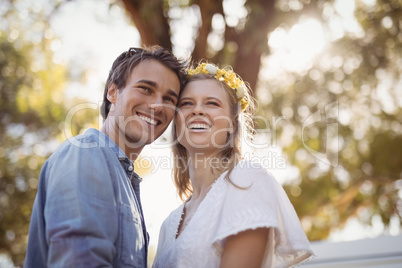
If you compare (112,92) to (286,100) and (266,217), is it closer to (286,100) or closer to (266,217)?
(266,217)

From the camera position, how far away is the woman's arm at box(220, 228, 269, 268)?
6.30 ft

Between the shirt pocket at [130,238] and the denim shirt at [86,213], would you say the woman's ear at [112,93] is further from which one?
the shirt pocket at [130,238]

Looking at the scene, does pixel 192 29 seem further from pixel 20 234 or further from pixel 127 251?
pixel 20 234

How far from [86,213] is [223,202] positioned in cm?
85

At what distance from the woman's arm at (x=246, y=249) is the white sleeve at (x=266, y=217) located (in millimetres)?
61

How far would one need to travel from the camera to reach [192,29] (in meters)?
5.34

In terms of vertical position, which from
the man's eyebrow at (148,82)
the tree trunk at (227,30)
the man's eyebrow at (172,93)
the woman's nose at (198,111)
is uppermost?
the tree trunk at (227,30)

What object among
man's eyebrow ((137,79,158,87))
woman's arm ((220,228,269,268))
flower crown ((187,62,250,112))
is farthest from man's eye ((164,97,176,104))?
woman's arm ((220,228,269,268))

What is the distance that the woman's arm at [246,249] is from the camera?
192 cm

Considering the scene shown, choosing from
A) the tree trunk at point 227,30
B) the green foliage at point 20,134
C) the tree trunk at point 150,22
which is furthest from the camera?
the green foliage at point 20,134

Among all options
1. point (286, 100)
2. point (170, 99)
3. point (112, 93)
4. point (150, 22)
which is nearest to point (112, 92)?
point (112, 93)

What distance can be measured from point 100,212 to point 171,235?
92 centimetres

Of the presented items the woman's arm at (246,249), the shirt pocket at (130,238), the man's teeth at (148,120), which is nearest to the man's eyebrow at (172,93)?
the man's teeth at (148,120)

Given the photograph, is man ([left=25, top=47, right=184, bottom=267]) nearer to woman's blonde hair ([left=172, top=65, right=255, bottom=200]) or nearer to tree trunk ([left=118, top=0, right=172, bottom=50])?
woman's blonde hair ([left=172, top=65, right=255, bottom=200])
